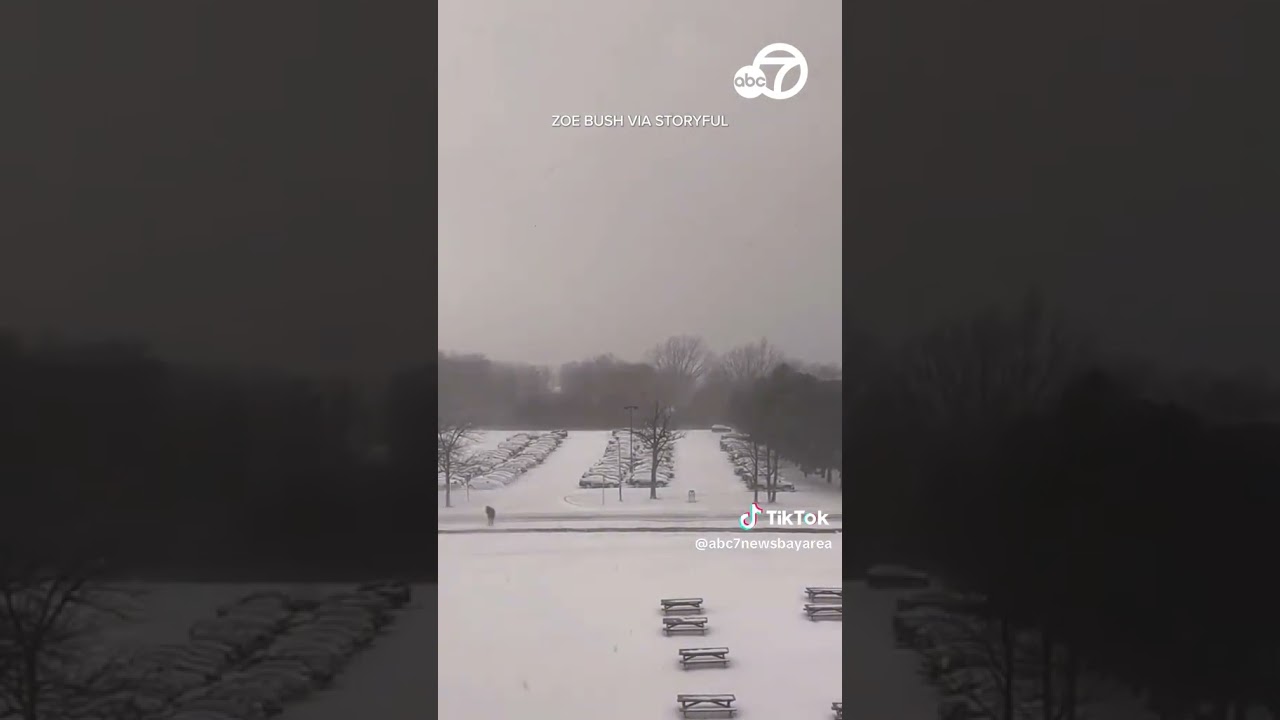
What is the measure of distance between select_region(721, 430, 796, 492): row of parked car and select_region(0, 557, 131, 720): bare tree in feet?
5.01

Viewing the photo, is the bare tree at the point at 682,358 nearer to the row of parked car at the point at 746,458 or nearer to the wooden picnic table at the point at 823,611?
the row of parked car at the point at 746,458

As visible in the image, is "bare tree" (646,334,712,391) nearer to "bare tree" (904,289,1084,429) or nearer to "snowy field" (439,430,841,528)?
"snowy field" (439,430,841,528)

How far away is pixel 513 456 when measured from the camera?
189 cm

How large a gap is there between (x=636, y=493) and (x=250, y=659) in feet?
3.38

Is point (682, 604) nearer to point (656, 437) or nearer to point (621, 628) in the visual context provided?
point (621, 628)

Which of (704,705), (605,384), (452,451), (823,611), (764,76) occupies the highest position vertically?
(764,76)

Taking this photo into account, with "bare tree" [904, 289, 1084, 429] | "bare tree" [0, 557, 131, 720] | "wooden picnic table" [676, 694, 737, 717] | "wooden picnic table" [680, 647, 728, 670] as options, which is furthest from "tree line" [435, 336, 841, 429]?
"bare tree" [0, 557, 131, 720]

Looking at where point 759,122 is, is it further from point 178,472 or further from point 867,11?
point 178,472

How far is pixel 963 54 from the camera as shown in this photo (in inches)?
76.7

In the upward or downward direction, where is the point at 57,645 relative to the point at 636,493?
downward

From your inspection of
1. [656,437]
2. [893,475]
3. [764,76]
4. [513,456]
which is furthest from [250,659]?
[764,76]

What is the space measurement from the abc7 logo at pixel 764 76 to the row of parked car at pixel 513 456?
3.08 ft

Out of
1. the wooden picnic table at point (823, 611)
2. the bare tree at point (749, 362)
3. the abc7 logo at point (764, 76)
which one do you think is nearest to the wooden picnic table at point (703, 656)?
the wooden picnic table at point (823, 611)

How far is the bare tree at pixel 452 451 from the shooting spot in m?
1.90
